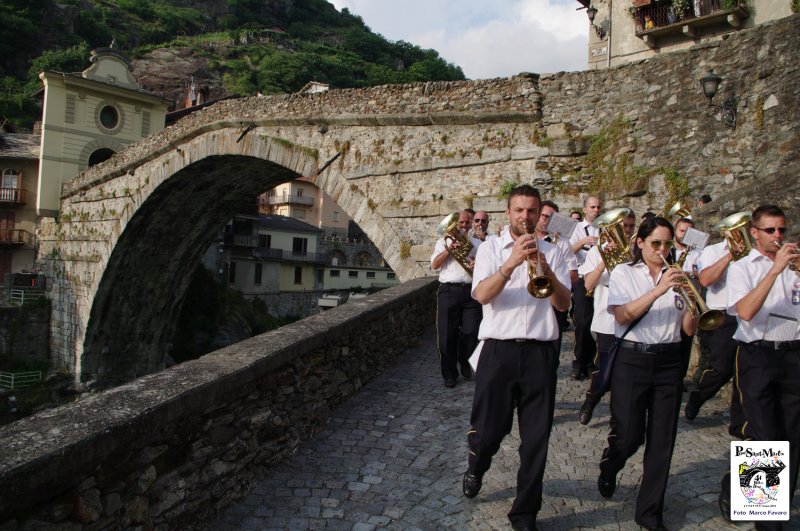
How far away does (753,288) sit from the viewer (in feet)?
10.1

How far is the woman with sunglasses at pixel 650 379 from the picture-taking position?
2.87 meters

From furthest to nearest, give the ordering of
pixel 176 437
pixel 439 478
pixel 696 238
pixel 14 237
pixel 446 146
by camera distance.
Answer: pixel 14 237 < pixel 446 146 < pixel 696 238 < pixel 439 478 < pixel 176 437

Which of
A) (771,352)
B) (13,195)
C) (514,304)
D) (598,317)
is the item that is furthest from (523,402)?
(13,195)

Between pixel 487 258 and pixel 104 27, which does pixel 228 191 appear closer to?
pixel 487 258

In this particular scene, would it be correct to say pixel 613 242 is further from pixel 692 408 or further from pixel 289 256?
pixel 289 256

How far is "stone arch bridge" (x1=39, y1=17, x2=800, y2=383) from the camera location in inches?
283

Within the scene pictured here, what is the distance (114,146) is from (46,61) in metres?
25.3

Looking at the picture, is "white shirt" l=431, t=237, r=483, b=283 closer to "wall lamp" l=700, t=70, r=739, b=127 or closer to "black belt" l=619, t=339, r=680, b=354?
"black belt" l=619, t=339, r=680, b=354

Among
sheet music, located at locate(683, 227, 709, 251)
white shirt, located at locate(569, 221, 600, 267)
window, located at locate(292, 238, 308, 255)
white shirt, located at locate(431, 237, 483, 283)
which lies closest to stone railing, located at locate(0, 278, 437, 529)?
white shirt, located at locate(431, 237, 483, 283)

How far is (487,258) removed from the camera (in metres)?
3.01

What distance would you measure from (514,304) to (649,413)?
0.87 meters

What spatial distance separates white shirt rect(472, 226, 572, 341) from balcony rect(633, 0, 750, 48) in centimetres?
1375

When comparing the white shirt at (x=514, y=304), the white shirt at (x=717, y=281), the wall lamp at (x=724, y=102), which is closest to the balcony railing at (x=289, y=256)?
the wall lamp at (x=724, y=102)

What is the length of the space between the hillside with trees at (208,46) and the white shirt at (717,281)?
3956cm
